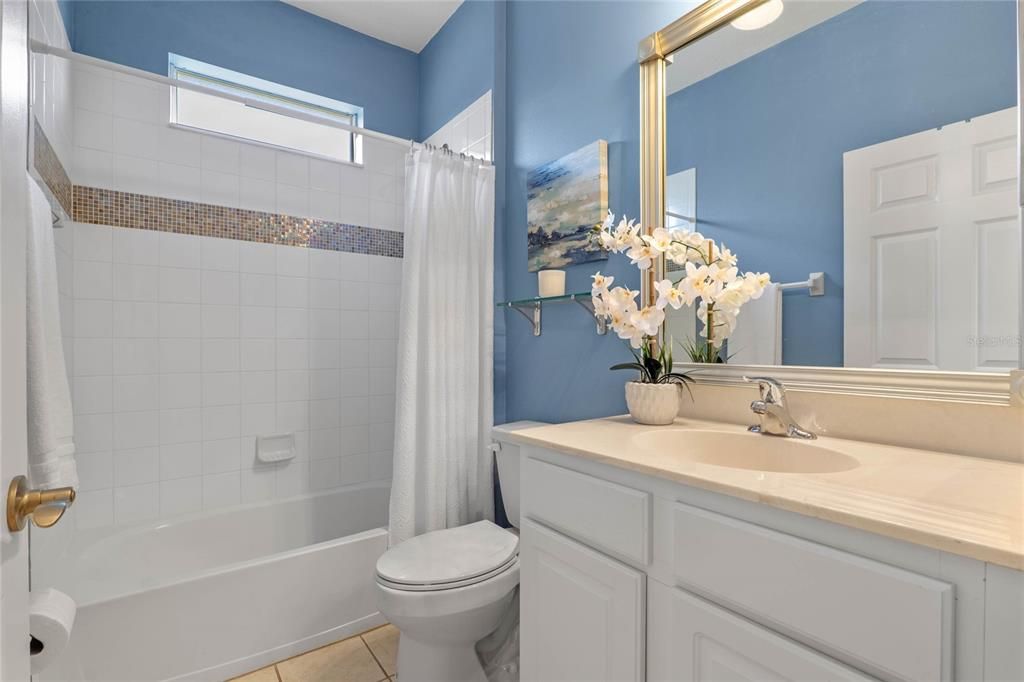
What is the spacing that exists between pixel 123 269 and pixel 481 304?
1538 mm

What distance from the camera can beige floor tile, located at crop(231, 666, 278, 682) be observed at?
5.34 ft

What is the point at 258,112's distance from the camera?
2.45 meters

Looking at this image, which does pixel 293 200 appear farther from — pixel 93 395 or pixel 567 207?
pixel 567 207

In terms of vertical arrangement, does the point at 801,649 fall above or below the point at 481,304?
below

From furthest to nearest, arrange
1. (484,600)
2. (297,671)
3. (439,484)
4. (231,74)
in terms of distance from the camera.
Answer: (231,74), (439,484), (297,671), (484,600)

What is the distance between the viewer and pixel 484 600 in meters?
1.42

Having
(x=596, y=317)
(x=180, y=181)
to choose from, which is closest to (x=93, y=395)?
(x=180, y=181)

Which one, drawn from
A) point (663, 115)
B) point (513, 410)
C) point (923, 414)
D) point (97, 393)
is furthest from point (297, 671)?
point (663, 115)

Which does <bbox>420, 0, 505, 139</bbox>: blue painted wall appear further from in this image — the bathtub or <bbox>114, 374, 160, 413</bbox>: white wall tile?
the bathtub

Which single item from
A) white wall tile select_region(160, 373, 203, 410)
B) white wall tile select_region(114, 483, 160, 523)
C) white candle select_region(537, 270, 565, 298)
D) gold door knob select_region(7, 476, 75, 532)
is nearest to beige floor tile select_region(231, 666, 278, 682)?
white wall tile select_region(114, 483, 160, 523)

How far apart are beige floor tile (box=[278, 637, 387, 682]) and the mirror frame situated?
1.51 meters

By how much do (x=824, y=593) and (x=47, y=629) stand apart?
1467 millimetres

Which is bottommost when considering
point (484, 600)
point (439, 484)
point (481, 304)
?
point (484, 600)

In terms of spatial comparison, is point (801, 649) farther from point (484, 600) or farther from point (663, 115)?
point (663, 115)
